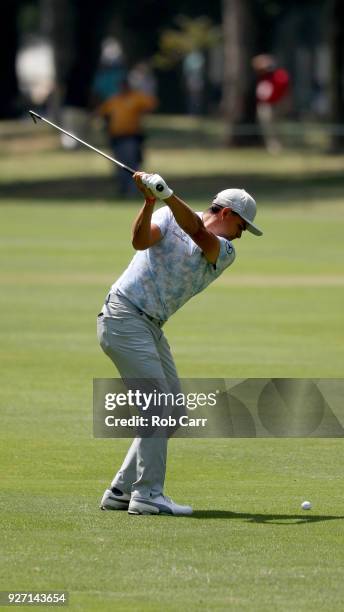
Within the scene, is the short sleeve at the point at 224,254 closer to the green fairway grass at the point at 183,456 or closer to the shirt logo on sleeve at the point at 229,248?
the shirt logo on sleeve at the point at 229,248

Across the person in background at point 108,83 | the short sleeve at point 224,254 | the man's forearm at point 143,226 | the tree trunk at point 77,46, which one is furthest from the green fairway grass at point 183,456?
the tree trunk at point 77,46

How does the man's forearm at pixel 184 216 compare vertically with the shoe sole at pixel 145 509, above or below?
above

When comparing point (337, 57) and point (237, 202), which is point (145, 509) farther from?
point (337, 57)

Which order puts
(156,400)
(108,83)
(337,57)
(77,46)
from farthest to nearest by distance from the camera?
(77,46) < (337,57) < (108,83) < (156,400)

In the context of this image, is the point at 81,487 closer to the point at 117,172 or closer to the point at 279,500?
the point at 279,500

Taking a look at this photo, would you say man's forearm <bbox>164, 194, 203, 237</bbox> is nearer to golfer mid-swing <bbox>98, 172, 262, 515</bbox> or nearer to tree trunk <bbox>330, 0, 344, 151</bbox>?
golfer mid-swing <bbox>98, 172, 262, 515</bbox>

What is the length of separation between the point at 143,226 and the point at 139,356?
81 centimetres

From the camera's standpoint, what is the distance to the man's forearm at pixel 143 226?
8516 mm

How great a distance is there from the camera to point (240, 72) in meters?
44.9

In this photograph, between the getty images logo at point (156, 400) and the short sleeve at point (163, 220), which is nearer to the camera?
the short sleeve at point (163, 220)

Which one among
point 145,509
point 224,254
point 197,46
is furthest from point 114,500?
point 197,46

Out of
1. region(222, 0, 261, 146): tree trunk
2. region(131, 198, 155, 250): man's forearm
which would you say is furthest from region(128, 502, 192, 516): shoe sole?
region(222, 0, 261, 146): tree trunk

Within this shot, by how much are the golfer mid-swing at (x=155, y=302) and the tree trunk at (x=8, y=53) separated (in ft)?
159

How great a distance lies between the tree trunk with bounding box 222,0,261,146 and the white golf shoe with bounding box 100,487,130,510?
35.3 meters
